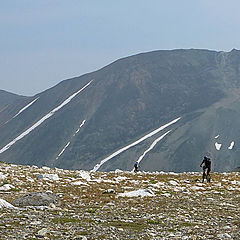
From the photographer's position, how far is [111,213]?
16.1 meters

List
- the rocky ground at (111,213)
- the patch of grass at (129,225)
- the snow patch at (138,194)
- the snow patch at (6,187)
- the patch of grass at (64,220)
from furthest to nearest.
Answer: the snow patch at (6,187) < the snow patch at (138,194) < the patch of grass at (64,220) < the patch of grass at (129,225) < the rocky ground at (111,213)

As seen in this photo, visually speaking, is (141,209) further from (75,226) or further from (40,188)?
(40,188)

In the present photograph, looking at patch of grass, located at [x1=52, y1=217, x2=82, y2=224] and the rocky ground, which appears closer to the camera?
the rocky ground

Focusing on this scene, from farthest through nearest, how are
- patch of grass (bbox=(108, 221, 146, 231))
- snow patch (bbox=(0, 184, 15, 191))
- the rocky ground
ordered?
snow patch (bbox=(0, 184, 15, 191)), patch of grass (bbox=(108, 221, 146, 231)), the rocky ground

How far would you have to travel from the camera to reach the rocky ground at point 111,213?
469 inches

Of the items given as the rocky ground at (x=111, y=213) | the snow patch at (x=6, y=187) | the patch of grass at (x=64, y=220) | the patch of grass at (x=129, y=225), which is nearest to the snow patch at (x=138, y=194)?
the rocky ground at (x=111, y=213)

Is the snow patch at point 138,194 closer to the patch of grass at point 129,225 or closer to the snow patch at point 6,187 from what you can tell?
the snow patch at point 6,187

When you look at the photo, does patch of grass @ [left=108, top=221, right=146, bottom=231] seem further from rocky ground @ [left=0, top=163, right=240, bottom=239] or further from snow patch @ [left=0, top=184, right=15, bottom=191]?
snow patch @ [left=0, top=184, right=15, bottom=191]

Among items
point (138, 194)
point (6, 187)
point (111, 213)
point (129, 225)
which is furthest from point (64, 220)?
point (6, 187)

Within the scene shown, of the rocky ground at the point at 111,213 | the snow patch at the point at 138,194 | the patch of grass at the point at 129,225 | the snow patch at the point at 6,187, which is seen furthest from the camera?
the snow patch at the point at 6,187

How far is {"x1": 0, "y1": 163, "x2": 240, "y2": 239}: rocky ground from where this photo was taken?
11922mm

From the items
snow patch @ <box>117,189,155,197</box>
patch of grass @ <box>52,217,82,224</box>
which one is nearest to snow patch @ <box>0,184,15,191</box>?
snow patch @ <box>117,189,155,197</box>

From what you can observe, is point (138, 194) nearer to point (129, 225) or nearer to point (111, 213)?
point (111, 213)

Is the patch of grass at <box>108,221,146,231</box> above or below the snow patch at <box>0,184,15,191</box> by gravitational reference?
above
